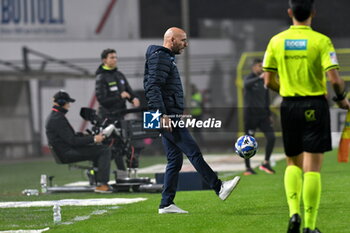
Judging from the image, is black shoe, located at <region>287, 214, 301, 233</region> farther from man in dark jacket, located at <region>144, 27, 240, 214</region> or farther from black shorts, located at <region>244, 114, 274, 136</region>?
black shorts, located at <region>244, 114, 274, 136</region>

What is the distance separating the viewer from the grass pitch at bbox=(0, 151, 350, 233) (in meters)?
9.22

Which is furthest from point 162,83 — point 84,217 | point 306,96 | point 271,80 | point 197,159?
point 306,96

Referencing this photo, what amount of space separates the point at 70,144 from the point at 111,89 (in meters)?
1.79

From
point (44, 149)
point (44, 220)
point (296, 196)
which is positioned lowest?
point (44, 149)

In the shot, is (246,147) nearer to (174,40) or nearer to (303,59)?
(174,40)

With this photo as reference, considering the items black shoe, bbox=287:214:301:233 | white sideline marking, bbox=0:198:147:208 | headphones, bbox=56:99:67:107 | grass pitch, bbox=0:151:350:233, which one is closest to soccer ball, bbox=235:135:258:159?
grass pitch, bbox=0:151:350:233

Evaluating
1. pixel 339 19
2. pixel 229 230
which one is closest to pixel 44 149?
pixel 339 19

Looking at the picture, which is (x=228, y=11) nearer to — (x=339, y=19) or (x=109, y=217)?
(x=339, y=19)

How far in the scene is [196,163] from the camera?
1038 cm

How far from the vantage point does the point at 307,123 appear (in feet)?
26.5

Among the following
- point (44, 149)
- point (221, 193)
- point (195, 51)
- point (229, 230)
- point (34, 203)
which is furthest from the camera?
point (195, 51)

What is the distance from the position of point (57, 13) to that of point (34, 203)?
22.1 metres

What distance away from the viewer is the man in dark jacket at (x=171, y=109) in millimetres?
10266

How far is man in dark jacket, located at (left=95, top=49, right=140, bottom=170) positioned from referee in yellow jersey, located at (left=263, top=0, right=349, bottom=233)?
751 cm
